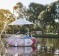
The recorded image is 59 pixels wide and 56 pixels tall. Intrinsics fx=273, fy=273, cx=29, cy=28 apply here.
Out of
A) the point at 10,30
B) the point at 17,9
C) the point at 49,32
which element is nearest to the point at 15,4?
the point at 17,9

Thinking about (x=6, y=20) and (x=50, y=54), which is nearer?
(x=50, y=54)

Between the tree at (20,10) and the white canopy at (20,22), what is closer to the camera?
the white canopy at (20,22)

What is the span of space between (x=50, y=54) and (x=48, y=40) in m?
4.16

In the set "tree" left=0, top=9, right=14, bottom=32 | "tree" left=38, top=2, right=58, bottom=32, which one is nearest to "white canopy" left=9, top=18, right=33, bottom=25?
"tree" left=0, top=9, right=14, bottom=32

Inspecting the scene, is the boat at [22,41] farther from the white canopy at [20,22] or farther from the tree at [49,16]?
the tree at [49,16]

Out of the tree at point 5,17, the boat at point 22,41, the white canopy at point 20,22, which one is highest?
the tree at point 5,17

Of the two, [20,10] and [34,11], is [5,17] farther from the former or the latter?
[34,11]

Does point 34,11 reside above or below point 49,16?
above

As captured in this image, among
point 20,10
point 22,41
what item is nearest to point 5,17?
point 20,10

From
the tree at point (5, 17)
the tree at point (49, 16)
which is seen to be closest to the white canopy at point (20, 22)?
the tree at point (5, 17)

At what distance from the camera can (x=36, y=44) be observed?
1475cm

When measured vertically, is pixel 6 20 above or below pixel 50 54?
above

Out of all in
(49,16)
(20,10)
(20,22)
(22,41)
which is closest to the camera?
(22,41)

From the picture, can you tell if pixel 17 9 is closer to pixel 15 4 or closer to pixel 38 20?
pixel 15 4
